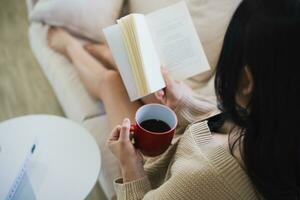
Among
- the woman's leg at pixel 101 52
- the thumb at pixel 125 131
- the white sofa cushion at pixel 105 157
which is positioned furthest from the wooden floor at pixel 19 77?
the thumb at pixel 125 131

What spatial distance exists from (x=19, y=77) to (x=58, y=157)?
960 mm

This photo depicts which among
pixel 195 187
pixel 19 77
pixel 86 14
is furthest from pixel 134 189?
pixel 19 77

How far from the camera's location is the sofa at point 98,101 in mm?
1237

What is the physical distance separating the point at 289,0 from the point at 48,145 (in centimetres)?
78

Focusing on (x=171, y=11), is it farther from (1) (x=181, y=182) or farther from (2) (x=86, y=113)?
(1) (x=181, y=182)

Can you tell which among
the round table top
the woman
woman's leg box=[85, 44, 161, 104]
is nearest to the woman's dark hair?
the woman

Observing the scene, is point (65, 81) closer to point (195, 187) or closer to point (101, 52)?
point (101, 52)

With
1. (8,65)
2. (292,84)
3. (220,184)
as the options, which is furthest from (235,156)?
(8,65)

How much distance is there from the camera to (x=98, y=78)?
128cm

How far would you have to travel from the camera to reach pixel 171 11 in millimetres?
1175

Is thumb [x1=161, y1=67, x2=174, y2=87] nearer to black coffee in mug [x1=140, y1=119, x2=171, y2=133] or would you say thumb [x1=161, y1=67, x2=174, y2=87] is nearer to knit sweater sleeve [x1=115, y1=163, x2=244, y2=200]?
black coffee in mug [x1=140, y1=119, x2=171, y2=133]

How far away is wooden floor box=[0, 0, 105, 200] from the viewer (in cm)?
175

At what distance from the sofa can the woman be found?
0.28 m

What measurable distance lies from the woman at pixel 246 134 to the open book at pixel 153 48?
20cm
